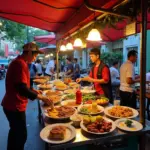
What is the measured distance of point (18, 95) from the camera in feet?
9.42

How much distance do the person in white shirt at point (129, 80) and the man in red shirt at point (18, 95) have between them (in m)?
2.18

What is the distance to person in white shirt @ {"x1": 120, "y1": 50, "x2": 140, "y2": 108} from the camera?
13.7 ft

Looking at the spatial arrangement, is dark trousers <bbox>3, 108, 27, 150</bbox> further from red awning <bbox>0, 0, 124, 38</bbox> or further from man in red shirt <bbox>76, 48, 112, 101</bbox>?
red awning <bbox>0, 0, 124, 38</bbox>

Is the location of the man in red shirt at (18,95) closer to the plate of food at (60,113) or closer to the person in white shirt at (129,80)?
the plate of food at (60,113)

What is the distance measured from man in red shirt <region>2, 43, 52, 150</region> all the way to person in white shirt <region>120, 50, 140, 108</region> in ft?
7.14

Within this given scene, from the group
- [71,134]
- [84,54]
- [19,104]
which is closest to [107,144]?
[71,134]

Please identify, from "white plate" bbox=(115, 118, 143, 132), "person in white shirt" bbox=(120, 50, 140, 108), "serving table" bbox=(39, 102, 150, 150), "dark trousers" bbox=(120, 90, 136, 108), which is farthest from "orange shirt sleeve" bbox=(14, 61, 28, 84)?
"dark trousers" bbox=(120, 90, 136, 108)

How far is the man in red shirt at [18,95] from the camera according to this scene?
108 inches

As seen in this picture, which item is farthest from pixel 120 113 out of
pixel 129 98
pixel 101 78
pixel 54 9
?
pixel 54 9

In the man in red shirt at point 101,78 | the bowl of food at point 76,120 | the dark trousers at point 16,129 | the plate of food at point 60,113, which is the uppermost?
the man in red shirt at point 101,78

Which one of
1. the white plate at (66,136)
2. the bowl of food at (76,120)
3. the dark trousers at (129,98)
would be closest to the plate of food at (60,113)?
the bowl of food at (76,120)

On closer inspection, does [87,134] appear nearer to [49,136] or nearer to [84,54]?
[49,136]

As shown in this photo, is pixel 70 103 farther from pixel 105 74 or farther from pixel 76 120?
pixel 105 74

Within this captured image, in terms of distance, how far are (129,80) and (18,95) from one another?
97.4 inches
